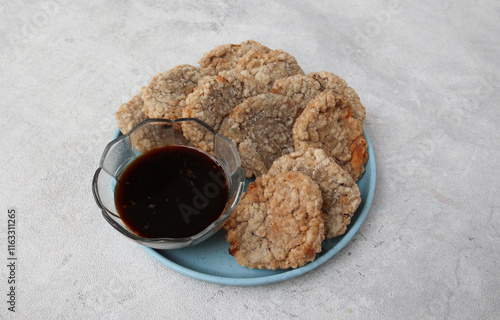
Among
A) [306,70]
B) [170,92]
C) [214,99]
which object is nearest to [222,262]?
[214,99]

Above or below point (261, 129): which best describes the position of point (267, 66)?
above

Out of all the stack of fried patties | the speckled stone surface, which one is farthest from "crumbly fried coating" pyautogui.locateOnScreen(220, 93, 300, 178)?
the speckled stone surface

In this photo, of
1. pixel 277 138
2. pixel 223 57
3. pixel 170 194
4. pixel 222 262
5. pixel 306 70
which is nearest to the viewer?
pixel 170 194

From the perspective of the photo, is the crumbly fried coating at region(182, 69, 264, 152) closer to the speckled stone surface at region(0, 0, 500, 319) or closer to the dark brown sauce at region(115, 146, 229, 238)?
the dark brown sauce at region(115, 146, 229, 238)

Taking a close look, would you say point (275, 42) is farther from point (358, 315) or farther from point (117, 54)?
point (358, 315)

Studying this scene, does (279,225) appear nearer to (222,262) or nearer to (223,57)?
(222,262)

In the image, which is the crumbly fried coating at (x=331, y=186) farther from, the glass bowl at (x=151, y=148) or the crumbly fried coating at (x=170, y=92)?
the crumbly fried coating at (x=170, y=92)

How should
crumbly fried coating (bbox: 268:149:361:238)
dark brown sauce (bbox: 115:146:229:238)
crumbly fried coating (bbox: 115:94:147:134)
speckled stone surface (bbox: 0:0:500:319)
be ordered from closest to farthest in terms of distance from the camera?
dark brown sauce (bbox: 115:146:229:238) < crumbly fried coating (bbox: 268:149:361:238) < speckled stone surface (bbox: 0:0:500:319) < crumbly fried coating (bbox: 115:94:147:134)
